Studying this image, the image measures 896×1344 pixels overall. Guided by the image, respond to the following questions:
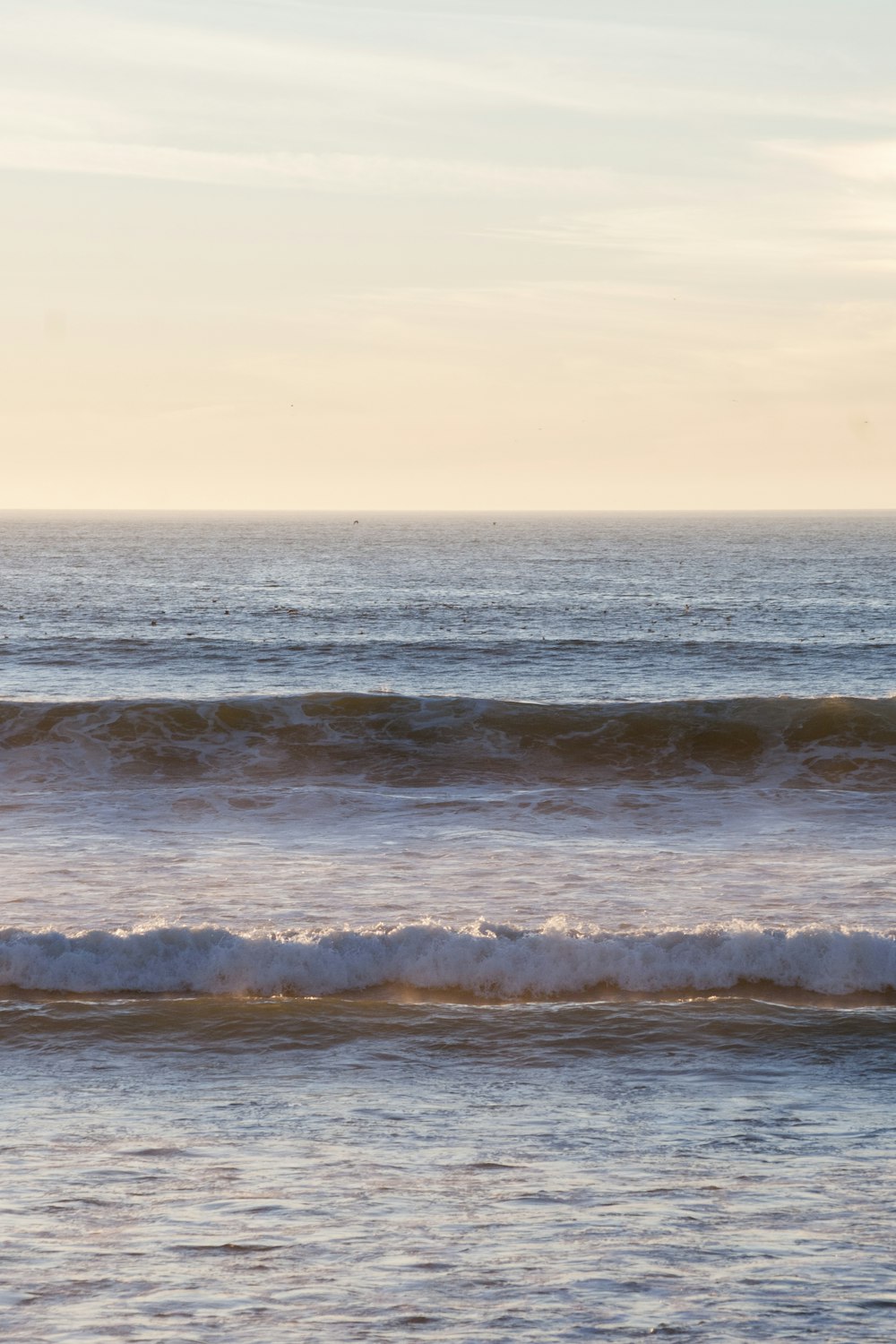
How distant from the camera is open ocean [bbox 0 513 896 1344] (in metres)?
7.07

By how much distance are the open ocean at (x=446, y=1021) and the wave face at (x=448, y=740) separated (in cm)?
10

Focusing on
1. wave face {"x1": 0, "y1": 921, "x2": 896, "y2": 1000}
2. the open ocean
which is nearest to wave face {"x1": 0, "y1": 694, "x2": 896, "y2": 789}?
the open ocean

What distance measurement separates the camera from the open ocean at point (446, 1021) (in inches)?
278

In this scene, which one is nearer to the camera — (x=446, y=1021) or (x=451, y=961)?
(x=446, y=1021)

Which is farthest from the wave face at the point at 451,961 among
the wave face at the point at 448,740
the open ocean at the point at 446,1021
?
the wave face at the point at 448,740

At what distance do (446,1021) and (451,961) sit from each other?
1.28 metres

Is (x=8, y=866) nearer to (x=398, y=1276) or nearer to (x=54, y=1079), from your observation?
(x=54, y=1079)

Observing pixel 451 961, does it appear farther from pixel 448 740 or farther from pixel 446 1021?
pixel 448 740

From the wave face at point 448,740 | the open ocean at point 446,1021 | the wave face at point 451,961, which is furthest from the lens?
the wave face at point 448,740

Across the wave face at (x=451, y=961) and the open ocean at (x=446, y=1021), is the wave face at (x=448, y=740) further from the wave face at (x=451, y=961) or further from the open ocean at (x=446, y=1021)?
the wave face at (x=451, y=961)

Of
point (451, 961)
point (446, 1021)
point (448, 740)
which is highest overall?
point (448, 740)

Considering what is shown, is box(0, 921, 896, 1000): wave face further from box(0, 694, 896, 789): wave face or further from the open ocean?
box(0, 694, 896, 789): wave face

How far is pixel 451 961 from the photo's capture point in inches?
511

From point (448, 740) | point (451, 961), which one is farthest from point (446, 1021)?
point (448, 740)
